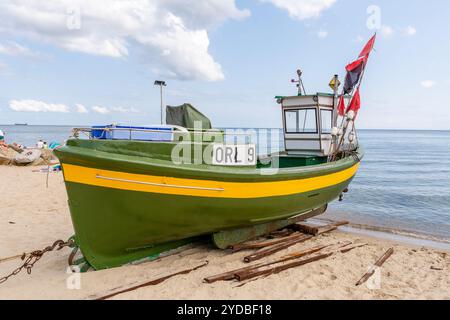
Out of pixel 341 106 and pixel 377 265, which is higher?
pixel 341 106

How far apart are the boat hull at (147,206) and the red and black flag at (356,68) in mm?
4399

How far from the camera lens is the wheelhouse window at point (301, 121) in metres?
8.77

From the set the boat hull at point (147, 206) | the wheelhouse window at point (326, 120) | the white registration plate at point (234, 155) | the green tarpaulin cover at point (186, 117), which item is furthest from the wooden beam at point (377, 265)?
the green tarpaulin cover at point (186, 117)

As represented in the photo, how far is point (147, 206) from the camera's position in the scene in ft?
16.8

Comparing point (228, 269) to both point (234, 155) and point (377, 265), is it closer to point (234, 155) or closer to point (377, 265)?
point (234, 155)

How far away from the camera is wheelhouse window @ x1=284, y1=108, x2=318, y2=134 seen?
8.77m

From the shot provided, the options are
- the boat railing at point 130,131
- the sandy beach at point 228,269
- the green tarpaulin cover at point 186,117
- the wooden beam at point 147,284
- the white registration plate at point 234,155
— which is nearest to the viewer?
the wooden beam at point 147,284

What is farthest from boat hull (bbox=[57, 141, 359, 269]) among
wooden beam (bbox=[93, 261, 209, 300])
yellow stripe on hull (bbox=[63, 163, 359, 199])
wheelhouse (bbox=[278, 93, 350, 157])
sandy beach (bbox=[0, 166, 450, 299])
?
wheelhouse (bbox=[278, 93, 350, 157])

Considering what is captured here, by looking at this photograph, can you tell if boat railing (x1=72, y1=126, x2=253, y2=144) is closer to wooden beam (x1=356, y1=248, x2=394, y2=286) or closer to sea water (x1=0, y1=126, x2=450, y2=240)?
sea water (x1=0, y1=126, x2=450, y2=240)

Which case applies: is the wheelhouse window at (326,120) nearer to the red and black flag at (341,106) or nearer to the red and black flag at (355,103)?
the red and black flag at (341,106)

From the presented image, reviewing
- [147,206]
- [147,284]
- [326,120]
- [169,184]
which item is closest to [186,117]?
[169,184]

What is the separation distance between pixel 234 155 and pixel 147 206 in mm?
1806

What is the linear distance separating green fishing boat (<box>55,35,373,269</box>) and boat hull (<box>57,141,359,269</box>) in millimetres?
15
